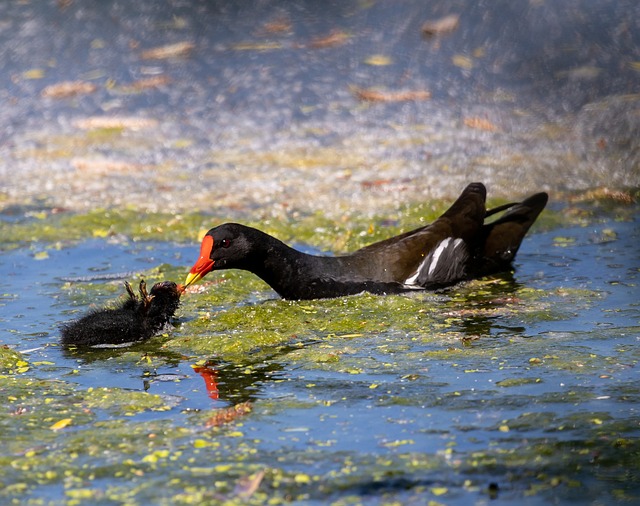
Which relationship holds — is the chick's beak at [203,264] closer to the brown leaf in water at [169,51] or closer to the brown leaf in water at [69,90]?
the brown leaf in water at [69,90]

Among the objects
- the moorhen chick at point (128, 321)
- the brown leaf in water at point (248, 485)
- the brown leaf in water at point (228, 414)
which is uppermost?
the moorhen chick at point (128, 321)

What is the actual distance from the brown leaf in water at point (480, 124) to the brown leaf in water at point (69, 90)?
4161 millimetres

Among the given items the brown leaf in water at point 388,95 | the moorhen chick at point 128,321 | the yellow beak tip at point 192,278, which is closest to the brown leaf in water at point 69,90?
the brown leaf in water at point 388,95

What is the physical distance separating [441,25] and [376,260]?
6.13 meters

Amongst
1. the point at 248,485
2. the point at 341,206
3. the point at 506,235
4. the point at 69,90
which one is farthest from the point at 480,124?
the point at 248,485

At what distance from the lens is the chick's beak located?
643 centimetres

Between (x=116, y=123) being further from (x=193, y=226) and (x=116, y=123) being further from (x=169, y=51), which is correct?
(x=193, y=226)

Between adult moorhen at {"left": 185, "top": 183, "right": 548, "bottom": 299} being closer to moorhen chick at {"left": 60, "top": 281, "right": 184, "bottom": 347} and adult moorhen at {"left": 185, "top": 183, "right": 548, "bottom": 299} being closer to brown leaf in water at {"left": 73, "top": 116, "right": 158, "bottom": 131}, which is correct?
moorhen chick at {"left": 60, "top": 281, "right": 184, "bottom": 347}

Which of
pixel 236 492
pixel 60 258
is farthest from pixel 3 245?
pixel 236 492

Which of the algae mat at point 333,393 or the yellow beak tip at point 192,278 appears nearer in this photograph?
the algae mat at point 333,393

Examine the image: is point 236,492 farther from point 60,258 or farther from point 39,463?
point 60,258

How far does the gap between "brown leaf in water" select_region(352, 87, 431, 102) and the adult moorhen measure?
4.01m

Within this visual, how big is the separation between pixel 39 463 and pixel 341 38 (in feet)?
29.3

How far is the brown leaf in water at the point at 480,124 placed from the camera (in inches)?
416
